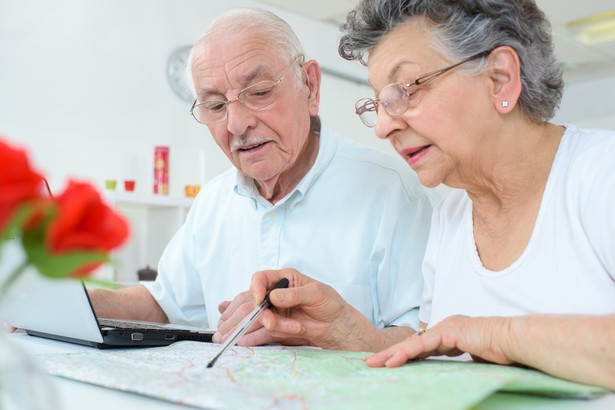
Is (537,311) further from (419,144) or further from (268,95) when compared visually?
(268,95)

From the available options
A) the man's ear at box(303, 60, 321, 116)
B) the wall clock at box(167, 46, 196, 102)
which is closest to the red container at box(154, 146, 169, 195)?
the wall clock at box(167, 46, 196, 102)

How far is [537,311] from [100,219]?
0.84 meters

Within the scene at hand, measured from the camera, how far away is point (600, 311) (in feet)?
3.26

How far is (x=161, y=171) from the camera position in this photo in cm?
398

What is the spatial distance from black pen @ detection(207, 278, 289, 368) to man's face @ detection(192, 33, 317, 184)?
0.49m

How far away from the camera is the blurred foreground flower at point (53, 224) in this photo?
367 millimetres

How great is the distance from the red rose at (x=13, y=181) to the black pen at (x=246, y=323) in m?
0.49

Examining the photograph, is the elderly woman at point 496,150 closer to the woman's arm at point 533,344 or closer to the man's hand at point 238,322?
the woman's arm at point 533,344

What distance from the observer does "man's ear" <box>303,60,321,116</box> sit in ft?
5.69

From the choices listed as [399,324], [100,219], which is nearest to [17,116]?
[399,324]

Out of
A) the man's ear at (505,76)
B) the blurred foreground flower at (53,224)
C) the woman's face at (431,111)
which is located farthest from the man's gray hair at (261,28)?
the blurred foreground flower at (53,224)

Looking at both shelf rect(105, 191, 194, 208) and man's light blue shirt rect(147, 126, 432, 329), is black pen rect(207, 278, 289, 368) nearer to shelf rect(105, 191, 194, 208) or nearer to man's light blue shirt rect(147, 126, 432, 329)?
man's light blue shirt rect(147, 126, 432, 329)

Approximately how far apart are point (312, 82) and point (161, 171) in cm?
240

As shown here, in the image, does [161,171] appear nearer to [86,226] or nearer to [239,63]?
[239,63]
